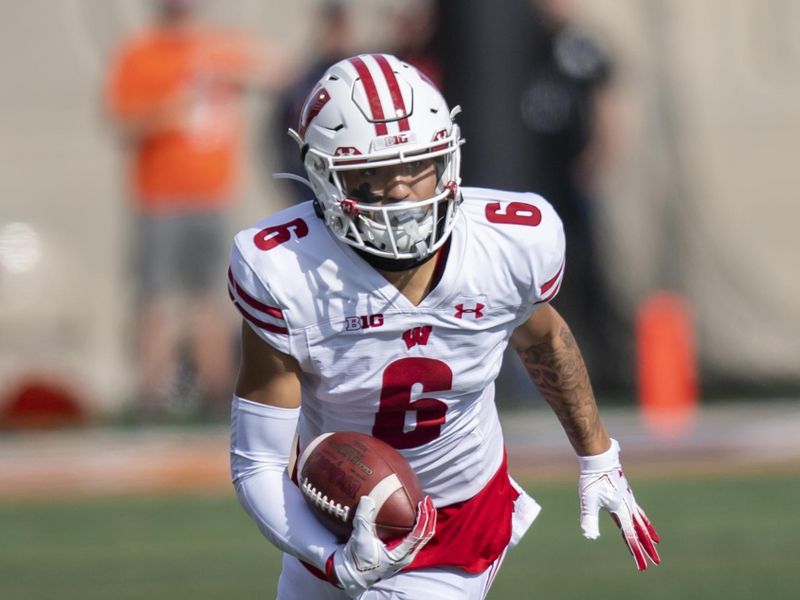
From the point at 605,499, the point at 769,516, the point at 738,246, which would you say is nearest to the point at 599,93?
the point at 738,246

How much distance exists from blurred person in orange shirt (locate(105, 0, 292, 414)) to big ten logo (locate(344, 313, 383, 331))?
19.5ft

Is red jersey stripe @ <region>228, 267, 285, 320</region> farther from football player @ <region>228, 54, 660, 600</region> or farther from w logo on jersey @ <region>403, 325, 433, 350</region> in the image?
w logo on jersey @ <region>403, 325, 433, 350</region>

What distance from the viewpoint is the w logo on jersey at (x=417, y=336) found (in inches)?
149

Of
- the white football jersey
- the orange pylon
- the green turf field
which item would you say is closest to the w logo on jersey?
the white football jersey

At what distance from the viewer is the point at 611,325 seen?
10766 mm

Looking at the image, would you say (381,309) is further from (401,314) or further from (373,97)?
(373,97)

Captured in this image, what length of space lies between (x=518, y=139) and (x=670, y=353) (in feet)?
5.01

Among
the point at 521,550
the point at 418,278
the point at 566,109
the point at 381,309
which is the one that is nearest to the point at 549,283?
the point at 418,278

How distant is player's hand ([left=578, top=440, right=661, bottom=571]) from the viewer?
13.5 feet

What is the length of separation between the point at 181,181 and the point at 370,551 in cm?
626

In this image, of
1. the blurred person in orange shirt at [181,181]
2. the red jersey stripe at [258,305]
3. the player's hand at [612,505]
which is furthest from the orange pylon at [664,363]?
the red jersey stripe at [258,305]

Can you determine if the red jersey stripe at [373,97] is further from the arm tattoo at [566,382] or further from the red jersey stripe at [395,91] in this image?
the arm tattoo at [566,382]

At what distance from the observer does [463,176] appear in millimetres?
9820

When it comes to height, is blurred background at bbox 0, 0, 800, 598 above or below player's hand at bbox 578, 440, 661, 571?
below
